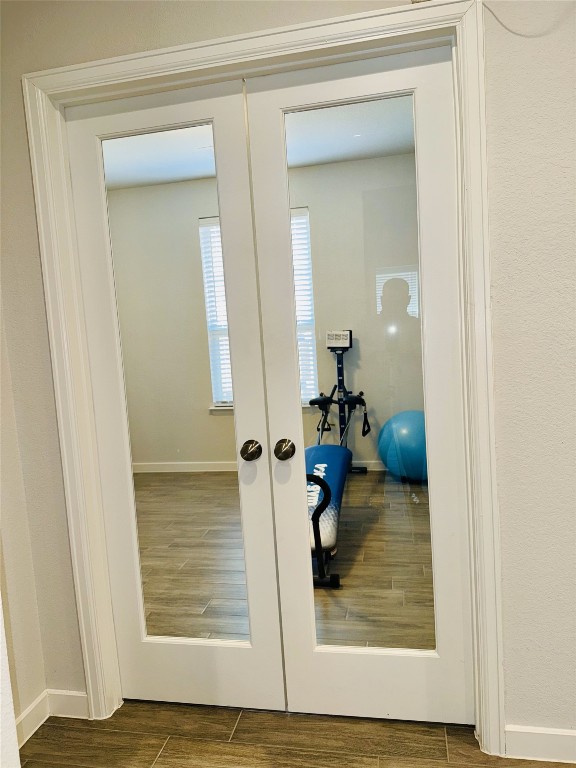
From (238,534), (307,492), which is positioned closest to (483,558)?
(307,492)

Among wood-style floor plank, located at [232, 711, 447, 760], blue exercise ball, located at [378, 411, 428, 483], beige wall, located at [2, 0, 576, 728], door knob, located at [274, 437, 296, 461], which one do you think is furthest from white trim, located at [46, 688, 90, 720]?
blue exercise ball, located at [378, 411, 428, 483]

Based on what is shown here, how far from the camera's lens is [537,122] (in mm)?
1624

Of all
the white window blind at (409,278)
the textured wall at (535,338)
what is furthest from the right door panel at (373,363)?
the textured wall at (535,338)

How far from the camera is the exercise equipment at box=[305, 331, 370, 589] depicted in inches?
76.2

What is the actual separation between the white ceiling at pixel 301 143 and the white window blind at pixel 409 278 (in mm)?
349

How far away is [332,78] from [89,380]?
1265 mm

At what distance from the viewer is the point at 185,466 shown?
2.09 m

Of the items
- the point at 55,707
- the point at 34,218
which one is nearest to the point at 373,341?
Answer: the point at 34,218

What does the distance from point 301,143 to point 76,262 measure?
0.85 metres

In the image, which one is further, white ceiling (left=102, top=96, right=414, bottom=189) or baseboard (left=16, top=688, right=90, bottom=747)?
baseboard (left=16, top=688, right=90, bottom=747)

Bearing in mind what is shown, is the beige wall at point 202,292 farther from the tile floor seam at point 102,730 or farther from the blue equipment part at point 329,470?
the tile floor seam at point 102,730

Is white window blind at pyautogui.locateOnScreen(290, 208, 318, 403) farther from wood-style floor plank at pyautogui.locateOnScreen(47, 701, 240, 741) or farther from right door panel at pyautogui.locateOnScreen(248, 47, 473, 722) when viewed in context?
wood-style floor plank at pyautogui.locateOnScreen(47, 701, 240, 741)

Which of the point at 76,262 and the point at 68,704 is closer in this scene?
the point at 76,262

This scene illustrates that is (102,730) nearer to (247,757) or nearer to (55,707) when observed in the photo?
(55,707)
